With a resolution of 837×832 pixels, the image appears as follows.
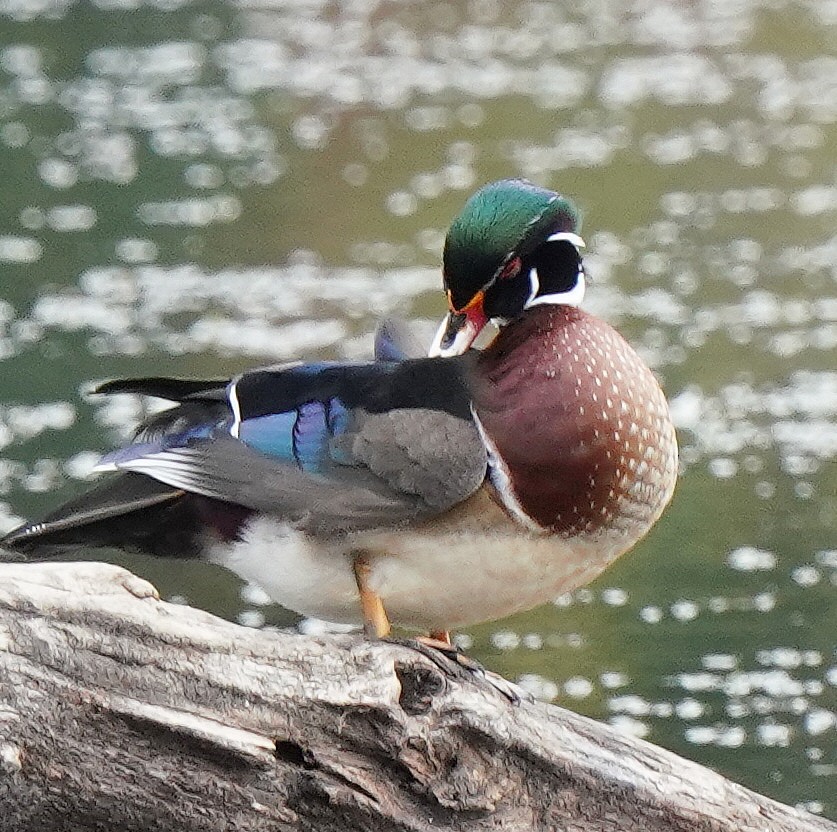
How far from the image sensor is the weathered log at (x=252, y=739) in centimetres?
172

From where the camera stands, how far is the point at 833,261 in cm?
460

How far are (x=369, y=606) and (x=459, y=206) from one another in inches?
117

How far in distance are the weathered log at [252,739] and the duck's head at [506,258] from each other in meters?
0.39

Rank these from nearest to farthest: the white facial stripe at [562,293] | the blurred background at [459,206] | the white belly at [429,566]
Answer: the white belly at [429,566]
the white facial stripe at [562,293]
the blurred background at [459,206]

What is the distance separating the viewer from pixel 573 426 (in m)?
1.97

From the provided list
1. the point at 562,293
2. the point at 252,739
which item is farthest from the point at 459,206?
the point at 252,739

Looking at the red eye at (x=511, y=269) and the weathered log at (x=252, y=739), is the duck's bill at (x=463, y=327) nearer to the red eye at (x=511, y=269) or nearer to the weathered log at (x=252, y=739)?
the red eye at (x=511, y=269)

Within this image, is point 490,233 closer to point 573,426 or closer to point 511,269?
point 511,269

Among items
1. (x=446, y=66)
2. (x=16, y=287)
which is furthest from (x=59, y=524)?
(x=446, y=66)

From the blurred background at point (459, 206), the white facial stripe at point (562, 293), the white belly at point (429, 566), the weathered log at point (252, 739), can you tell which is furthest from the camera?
the blurred background at point (459, 206)

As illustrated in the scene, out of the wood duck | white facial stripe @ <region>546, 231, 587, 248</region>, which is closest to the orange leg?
the wood duck

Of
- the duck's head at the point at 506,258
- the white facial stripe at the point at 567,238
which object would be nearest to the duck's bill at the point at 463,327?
the duck's head at the point at 506,258

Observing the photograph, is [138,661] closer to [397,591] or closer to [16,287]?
[397,591]

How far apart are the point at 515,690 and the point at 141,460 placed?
1.57 feet
